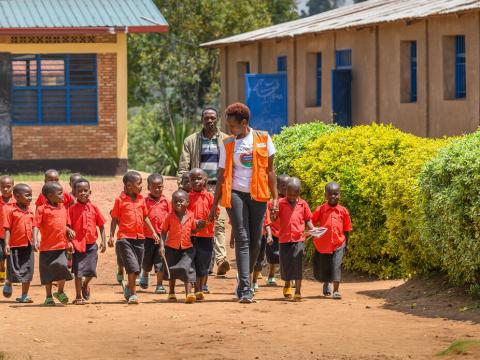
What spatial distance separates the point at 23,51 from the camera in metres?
29.1

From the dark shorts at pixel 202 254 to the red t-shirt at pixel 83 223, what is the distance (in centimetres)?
94

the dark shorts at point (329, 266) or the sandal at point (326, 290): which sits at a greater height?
the dark shorts at point (329, 266)

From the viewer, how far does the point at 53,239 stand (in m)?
11.8

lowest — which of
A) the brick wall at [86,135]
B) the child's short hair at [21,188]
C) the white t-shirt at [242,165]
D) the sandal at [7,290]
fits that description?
the sandal at [7,290]

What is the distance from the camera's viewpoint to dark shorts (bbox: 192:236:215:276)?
1222 centimetres

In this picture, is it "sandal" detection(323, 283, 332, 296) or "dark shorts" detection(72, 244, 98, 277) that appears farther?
"sandal" detection(323, 283, 332, 296)

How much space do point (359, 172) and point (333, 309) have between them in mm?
3006

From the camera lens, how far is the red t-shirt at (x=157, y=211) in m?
12.8

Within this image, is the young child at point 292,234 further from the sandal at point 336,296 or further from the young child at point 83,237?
the young child at point 83,237

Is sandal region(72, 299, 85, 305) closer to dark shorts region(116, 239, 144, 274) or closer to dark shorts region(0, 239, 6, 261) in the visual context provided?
dark shorts region(116, 239, 144, 274)

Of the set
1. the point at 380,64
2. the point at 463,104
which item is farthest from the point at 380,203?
the point at 380,64

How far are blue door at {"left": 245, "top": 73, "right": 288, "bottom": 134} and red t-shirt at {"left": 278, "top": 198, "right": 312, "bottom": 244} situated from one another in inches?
687

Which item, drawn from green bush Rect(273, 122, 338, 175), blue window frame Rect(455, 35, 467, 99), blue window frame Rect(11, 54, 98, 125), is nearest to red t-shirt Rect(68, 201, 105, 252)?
green bush Rect(273, 122, 338, 175)

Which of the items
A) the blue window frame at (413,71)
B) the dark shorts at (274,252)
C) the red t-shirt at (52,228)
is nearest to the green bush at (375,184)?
the dark shorts at (274,252)
